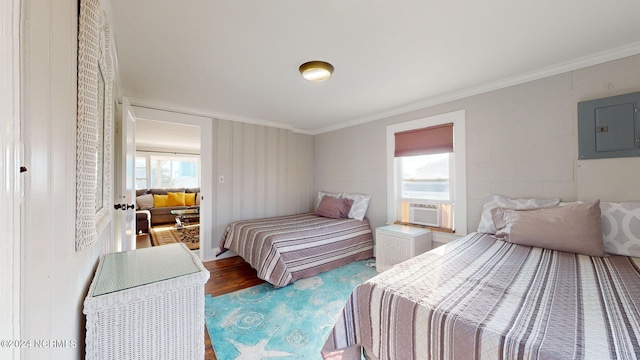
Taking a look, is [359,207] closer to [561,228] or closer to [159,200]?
[561,228]

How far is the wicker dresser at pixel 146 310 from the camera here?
925 millimetres

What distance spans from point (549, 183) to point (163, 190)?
798cm

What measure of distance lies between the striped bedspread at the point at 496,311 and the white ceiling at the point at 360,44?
157 cm

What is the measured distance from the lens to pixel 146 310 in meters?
1.03

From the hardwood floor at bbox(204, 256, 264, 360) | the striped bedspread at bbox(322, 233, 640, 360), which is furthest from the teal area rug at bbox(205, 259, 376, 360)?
the striped bedspread at bbox(322, 233, 640, 360)

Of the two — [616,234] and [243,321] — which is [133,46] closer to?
[243,321]

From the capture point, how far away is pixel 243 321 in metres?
1.97

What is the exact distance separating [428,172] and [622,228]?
1.64m

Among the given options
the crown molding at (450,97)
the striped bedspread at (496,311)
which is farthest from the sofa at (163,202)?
the striped bedspread at (496,311)

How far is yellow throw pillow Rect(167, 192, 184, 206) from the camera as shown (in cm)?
640

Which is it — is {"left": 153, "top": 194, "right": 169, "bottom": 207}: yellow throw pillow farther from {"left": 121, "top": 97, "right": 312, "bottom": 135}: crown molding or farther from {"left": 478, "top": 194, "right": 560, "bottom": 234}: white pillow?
{"left": 478, "top": 194, "right": 560, "bottom": 234}: white pillow

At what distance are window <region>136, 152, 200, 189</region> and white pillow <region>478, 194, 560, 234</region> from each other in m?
7.92

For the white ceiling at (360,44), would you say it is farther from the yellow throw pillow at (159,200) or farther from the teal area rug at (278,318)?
the yellow throw pillow at (159,200)

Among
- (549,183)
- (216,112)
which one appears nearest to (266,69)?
(216,112)
